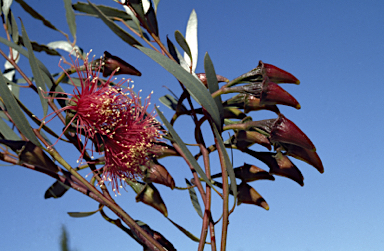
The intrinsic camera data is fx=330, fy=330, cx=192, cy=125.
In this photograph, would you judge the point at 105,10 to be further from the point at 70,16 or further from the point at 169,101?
the point at 169,101

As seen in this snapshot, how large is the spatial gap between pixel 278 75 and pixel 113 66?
0.99 ft

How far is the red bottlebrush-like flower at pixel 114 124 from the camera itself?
0.56 meters

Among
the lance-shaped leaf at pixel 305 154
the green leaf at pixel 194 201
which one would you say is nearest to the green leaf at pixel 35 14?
the green leaf at pixel 194 201

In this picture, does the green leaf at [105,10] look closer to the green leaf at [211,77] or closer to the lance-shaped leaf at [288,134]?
the green leaf at [211,77]

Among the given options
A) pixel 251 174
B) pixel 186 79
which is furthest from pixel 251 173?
pixel 186 79

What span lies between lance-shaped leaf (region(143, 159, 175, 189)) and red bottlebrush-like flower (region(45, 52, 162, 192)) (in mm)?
15

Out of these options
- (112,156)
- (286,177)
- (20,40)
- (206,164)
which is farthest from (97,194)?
(20,40)

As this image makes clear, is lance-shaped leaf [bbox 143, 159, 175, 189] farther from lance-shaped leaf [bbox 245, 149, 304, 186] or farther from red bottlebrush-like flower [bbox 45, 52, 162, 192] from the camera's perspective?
lance-shaped leaf [bbox 245, 149, 304, 186]

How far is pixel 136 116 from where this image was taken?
605 millimetres

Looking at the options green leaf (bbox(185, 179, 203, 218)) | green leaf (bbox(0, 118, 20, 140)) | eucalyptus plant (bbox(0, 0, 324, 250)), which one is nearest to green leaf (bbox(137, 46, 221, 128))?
eucalyptus plant (bbox(0, 0, 324, 250))

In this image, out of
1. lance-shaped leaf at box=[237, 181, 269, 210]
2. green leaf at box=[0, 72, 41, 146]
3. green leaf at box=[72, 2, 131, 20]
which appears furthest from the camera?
green leaf at box=[72, 2, 131, 20]

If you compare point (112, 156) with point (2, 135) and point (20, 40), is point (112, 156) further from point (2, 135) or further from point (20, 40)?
point (20, 40)

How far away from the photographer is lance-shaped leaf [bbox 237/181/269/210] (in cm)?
61

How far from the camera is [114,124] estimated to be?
1.87 feet
